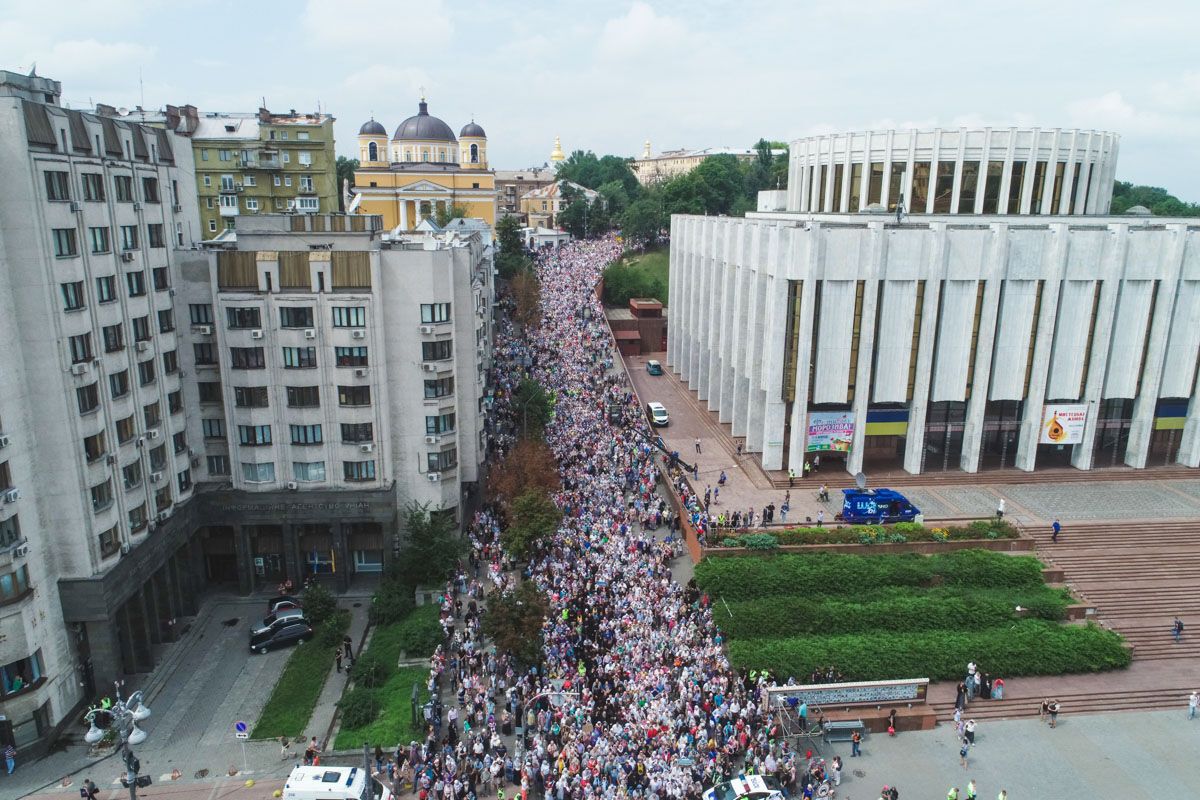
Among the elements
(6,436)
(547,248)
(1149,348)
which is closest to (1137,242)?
(1149,348)

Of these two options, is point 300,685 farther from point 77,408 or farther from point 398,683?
point 77,408

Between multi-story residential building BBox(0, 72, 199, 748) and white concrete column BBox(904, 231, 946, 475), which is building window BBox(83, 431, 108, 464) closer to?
multi-story residential building BBox(0, 72, 199, 748)

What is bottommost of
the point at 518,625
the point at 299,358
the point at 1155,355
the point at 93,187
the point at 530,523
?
the point at 518,625

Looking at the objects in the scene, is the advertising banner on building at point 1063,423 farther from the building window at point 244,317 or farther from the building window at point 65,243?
the building window at point 65,243

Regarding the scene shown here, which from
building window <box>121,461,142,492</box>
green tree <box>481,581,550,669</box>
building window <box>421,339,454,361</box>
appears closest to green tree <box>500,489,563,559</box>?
green tree <box>481,581,550,669</box>

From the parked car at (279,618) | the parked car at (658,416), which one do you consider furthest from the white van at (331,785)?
the parked car at (658,416)

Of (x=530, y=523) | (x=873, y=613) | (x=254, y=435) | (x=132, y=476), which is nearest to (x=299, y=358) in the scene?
(x=254, y=435)
